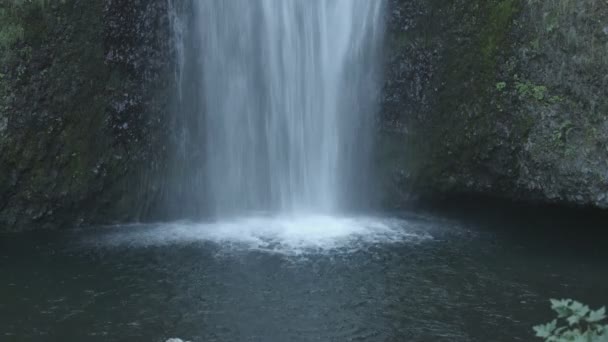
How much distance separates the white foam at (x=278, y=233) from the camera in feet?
34.8

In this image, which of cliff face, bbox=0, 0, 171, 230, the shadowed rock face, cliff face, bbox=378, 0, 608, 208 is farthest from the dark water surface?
cliff face, bbox=378, 0, 608, 208

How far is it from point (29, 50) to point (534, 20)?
Result: 324 inches

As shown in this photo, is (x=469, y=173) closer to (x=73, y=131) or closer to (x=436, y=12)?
(x=436, y=12)

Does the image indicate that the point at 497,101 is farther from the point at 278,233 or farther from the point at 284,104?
the point at 278,233

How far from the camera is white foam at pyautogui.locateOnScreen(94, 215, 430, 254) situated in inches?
418

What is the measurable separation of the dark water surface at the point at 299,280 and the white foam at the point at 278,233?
0.03m

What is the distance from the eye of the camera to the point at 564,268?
9961 millimetres

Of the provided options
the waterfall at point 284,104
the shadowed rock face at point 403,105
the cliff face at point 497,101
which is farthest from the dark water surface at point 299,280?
the waterfall at point 284,104

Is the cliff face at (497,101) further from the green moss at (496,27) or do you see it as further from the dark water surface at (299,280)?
the dark water surface at (299,280)

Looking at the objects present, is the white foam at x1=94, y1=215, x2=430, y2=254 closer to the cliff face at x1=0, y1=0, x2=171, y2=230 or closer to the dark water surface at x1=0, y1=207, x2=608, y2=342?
the dark water surface at x1=0, y1=207, x2=608, y2=342

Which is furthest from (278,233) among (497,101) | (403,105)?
(497,101)

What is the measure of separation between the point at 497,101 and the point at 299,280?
200 inches

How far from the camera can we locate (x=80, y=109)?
1128 centimetres

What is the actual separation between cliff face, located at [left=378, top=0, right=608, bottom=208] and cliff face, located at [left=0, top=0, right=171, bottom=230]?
4.37 m
